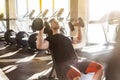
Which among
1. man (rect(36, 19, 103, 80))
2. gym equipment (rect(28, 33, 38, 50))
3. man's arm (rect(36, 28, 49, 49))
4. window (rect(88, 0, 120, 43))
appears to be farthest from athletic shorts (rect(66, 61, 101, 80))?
gym equipment (rect(28, 33, 38, 50))

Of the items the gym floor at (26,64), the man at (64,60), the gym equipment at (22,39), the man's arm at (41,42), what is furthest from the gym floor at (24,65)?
the man's arm at (41,42)

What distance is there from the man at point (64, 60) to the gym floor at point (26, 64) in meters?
0.27

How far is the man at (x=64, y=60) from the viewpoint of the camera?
2.99 meters

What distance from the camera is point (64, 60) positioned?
10.3 ft

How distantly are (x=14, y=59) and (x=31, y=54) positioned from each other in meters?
0.79

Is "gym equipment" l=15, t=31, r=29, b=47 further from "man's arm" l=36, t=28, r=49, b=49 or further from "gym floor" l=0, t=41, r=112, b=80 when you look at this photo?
"man's arm" l=36, t=28, r=49, b=49

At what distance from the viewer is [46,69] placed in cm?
492

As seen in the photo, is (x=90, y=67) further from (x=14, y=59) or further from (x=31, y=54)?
(x=31, y=54)

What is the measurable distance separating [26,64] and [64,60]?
2458 millimetres

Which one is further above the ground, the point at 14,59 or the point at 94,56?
the point at 94,56

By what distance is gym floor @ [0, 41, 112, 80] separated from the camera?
165 inches

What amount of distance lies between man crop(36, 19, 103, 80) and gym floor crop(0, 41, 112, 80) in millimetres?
272

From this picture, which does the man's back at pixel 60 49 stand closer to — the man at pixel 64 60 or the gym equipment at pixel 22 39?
the man at pixel 64 60

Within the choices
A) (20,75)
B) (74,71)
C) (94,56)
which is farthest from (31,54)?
(74,71)
